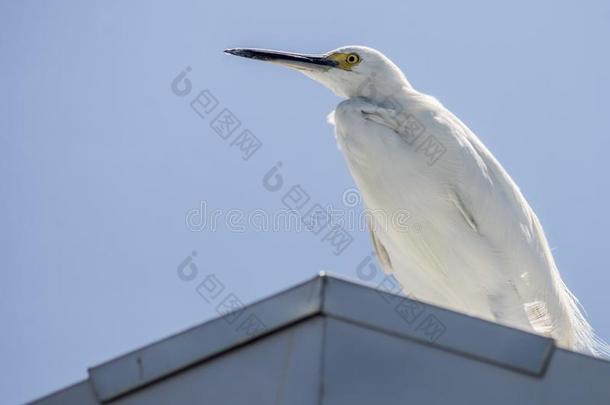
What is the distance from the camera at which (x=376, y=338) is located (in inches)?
95.6

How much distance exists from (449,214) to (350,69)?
96cm

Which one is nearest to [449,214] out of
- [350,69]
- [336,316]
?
[350,69]

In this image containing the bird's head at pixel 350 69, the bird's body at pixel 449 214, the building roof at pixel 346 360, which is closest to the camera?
the building roof at pixel 346 360

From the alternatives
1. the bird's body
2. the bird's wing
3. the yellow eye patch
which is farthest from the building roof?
the yellow eye patch

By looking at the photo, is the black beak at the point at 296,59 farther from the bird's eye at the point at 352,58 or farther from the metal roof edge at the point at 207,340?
the metal roof edge at the point at 207,340

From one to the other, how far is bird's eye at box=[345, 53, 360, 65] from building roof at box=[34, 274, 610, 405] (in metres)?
3.14

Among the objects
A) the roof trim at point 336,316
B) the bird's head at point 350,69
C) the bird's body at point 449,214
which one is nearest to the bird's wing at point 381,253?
the bird's body at point 449,214

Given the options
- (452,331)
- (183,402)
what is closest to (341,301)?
(452,331)

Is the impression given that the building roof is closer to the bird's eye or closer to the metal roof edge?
the metal roof edge

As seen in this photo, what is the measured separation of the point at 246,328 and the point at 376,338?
0.29 m

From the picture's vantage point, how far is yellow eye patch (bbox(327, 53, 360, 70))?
18.0 ft

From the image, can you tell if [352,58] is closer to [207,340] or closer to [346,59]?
[346,59]

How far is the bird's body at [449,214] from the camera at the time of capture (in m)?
4.88

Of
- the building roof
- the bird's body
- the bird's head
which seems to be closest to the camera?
the building roof
